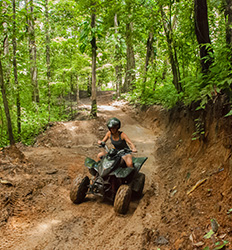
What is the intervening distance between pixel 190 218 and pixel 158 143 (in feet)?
19.6

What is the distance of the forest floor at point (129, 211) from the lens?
3.01 m

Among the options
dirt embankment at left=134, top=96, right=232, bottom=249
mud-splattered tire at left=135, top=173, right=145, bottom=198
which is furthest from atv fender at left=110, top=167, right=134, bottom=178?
dirt embankment at left=134, top=96, right=232, bottom=249

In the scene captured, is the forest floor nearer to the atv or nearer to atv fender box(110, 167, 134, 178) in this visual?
the atv

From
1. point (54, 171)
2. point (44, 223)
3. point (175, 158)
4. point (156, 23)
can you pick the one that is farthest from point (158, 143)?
point (44, 223)

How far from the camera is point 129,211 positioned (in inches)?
→ 172

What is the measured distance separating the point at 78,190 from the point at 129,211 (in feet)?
3.85

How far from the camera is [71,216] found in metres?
4.21

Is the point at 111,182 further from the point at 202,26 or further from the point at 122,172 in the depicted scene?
the point at 202,26

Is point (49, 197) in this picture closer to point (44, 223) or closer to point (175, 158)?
point (44, 223)

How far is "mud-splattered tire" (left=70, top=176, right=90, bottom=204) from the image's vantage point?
15.0ft

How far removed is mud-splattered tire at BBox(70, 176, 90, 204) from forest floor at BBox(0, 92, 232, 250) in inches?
5.5

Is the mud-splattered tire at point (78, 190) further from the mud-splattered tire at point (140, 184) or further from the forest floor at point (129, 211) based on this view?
the mud-splattered tire at point (140, 184)

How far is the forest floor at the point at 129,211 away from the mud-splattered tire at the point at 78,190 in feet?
0.46

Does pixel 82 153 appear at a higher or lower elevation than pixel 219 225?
lower
